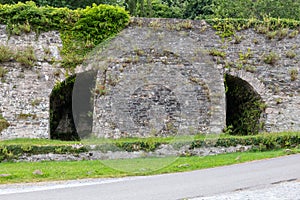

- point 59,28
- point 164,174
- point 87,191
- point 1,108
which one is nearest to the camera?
point 87,191

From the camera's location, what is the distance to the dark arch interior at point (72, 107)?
17.2 metres

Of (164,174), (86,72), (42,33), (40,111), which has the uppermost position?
(42,33)

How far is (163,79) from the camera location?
1652cm

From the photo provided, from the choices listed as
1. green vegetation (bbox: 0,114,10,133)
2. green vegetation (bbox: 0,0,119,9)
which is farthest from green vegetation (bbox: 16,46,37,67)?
green vegetation (bbox: 0,0,119,9)

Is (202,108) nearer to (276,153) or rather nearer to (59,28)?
(276,153)

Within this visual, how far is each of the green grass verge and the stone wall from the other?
9.64 ft

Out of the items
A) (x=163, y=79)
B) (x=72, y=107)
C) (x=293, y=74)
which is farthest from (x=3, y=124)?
(x=293, y=74)

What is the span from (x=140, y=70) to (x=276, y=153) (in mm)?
5674

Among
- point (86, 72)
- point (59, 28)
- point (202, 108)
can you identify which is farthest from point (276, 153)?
point (59, 28)

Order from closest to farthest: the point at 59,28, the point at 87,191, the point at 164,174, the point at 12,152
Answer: the point at 87,191, the point at 164,174, the point at 12,152, the point at 59,28

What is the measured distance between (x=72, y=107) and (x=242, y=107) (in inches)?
272

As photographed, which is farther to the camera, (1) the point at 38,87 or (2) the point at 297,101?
(2) the point at 297,101

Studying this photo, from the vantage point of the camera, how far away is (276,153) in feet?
43.6

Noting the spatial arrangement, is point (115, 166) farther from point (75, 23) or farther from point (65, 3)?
point (65, 3)
